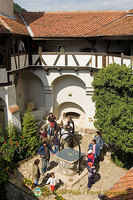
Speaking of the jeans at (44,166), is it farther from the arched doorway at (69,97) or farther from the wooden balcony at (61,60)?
the arched doorway at (69,97)

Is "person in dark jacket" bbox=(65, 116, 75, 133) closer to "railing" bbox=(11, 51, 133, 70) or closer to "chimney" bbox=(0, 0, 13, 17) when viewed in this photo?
"railing" bbox=(11, 51, 133, 70)

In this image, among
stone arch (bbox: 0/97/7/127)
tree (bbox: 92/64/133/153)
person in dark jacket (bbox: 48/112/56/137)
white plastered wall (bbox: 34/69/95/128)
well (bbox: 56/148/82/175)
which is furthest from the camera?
white plastered wall (bbox: 34/69/95/128)

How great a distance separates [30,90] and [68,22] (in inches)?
218

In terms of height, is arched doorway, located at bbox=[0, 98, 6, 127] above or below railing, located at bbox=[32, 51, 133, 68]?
below

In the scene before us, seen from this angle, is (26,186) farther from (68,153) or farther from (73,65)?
(73,65)

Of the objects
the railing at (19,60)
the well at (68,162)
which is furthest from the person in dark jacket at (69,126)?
the railing at (19,60)

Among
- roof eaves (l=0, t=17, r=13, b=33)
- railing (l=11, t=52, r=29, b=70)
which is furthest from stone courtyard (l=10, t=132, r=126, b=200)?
roof eaves (l=0, t=17, r=13, b=33)

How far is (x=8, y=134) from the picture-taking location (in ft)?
39.6

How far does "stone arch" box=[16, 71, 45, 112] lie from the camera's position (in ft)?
51.9

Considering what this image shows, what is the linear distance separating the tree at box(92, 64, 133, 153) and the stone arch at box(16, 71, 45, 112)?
621 centimetres

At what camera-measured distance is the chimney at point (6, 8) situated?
1283 cm

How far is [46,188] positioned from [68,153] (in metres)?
1.91

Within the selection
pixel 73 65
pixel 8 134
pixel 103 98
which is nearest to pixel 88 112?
pixel 73 65

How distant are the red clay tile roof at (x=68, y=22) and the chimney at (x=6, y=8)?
163 cm
